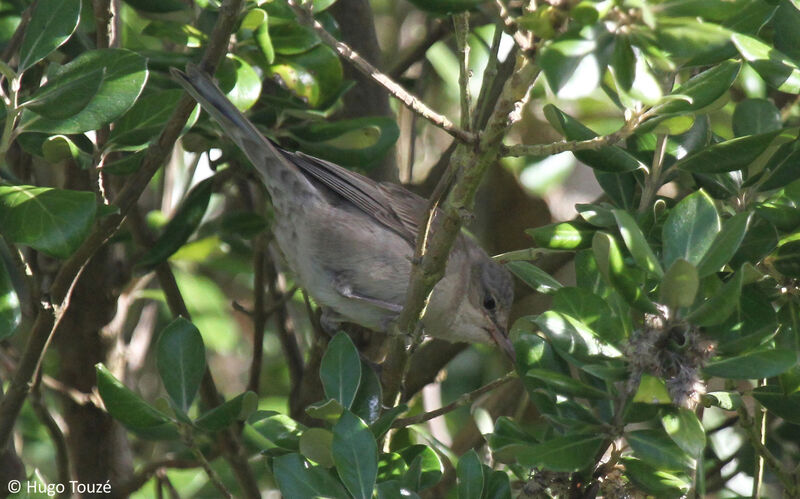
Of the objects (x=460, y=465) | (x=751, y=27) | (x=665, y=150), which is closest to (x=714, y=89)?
(x=751, y=27)

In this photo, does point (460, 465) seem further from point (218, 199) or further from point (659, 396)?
point (218, 199)

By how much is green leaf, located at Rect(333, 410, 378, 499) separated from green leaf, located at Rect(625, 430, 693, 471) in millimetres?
578

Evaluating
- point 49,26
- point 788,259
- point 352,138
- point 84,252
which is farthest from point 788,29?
point 84,252

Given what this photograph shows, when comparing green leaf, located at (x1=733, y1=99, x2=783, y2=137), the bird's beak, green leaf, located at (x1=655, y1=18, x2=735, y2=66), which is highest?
green leaf, located at (x1=655, y1=18, x2=735, y2=66)

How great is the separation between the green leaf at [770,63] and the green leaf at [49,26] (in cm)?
174

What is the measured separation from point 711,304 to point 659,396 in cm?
21

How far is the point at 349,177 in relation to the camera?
409 cm

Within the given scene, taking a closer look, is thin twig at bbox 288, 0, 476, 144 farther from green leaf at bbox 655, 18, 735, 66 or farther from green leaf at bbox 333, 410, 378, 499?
green leaf at bbox 333, 410, 378, 499

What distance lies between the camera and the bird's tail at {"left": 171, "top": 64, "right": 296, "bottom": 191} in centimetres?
296

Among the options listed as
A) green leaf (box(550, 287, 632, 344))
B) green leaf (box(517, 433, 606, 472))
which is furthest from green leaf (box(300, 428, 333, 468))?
green leaf (box(550, 287, 632, 344))

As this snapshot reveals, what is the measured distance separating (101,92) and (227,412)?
962mm

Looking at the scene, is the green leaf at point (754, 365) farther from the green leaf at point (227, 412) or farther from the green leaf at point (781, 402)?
the green leaf at point (227, 412)

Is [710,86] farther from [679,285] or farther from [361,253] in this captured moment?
[361,253]
